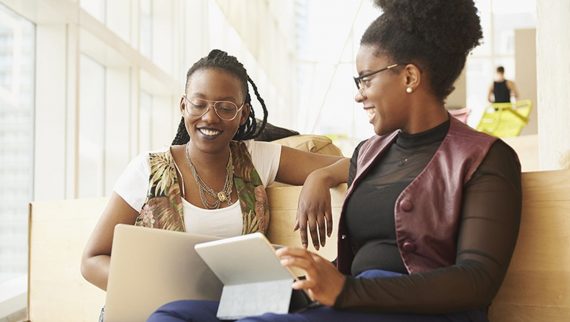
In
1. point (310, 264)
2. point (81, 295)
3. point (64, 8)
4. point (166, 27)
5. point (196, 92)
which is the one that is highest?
point (166, 27)

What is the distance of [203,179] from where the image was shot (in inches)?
103

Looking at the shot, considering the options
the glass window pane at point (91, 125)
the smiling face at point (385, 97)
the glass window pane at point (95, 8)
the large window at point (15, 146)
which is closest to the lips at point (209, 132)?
the smiling face at point (385, 97)

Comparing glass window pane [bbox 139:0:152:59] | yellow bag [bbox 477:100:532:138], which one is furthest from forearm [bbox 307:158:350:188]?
yellow bag [bbox 477:100:532:138]

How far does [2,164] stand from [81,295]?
165cm

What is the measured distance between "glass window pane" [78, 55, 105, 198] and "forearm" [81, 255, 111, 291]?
142 inches

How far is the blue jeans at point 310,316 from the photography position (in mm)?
1639

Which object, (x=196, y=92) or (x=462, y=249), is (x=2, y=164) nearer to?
(x=196, y=92)

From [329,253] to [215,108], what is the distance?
1.87 ft

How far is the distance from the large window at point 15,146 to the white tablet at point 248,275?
2932 mm

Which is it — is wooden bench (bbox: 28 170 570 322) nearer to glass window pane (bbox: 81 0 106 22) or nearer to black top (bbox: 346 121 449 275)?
black top (bbox: 346 121 449 275)

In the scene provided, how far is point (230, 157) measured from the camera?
2695mm

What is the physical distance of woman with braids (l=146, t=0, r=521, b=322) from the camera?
166cm

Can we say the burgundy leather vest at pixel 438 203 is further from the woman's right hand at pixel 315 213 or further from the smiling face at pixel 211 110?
the smiling face at pixel 211 110

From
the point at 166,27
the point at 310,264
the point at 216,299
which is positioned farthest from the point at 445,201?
the point at 166,27
